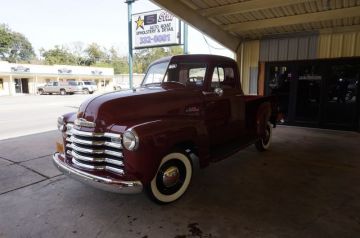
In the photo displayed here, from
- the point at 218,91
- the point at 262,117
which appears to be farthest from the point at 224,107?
the point at 262,117

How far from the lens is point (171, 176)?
3.40 metres

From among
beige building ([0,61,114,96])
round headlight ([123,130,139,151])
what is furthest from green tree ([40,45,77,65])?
round headlight ([123,130,139,151])

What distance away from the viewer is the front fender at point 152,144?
2.85 m

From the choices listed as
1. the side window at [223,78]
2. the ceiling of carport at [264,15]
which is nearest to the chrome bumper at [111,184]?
the side window at [223,78]

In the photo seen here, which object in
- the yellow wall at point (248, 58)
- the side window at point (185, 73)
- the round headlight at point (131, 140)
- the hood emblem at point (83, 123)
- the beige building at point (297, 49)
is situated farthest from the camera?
the yellow wall at point (248, 58)

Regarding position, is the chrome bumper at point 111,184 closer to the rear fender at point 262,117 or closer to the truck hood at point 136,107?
the truck hood at point 136,107

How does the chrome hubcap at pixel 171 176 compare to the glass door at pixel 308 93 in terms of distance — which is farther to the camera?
the glass door at pixel 308 93

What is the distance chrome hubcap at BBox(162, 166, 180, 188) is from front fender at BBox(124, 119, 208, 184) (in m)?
0.32

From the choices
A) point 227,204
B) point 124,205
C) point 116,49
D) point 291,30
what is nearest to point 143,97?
point 124,205

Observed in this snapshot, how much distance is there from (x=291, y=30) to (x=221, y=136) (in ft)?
19.8

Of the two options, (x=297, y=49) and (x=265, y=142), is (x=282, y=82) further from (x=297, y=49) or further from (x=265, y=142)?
(x=265, y=142)

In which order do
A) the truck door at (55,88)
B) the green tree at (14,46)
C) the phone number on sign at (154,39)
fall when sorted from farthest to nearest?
the green tree at (14,46)
the truck door at (55,88)
the phone number on sign at (154,39)

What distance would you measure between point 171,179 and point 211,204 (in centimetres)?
62

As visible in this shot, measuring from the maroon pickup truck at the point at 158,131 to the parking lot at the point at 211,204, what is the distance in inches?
17.4
